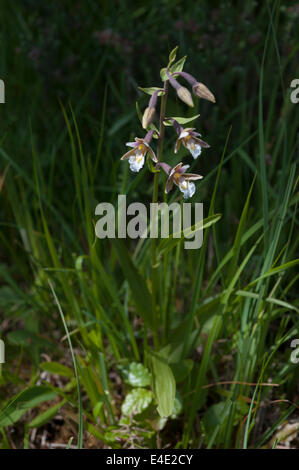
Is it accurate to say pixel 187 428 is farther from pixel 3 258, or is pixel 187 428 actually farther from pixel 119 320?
pixel 3 258

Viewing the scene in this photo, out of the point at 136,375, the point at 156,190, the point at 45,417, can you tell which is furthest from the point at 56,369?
the point at 156,190

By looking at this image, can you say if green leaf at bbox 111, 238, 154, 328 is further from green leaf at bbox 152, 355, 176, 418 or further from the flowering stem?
green leaf at bbox 152, 355, 176, 418

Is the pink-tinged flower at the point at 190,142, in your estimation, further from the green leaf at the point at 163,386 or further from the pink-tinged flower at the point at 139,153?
the green leaf at the point at 163,386

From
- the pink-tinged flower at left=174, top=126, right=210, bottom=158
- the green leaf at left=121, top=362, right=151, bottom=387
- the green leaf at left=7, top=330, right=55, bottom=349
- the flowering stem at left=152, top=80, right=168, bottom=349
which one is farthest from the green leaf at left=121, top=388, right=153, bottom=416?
the pink-tinged flower at left=174, top=126, right=210, bottom=158

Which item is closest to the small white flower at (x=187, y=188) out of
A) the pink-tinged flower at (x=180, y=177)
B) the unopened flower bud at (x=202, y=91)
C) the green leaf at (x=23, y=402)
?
the pink-tinged flower at (x=180, y=177)
